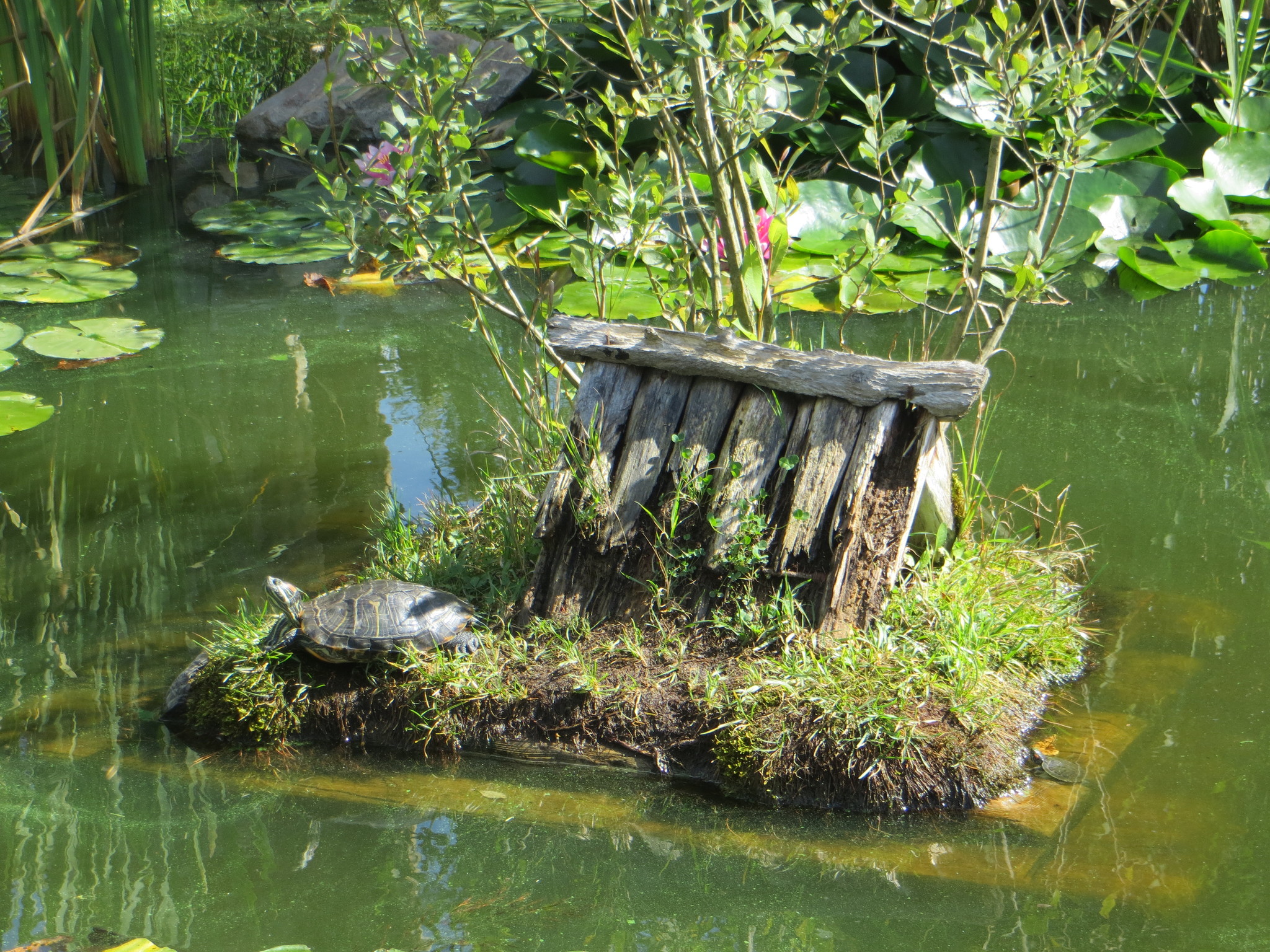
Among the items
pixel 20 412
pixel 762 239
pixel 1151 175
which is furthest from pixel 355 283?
pixel 1151 175

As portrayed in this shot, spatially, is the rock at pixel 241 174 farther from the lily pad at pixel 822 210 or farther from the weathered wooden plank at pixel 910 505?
the weathered wooden plank at pixel 910 505

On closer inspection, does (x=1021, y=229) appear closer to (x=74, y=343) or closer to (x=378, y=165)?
(x=378, y=165)

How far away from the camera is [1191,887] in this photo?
2186 millimetres

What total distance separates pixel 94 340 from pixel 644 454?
350 centimetres

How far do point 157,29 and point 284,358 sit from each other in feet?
19.8

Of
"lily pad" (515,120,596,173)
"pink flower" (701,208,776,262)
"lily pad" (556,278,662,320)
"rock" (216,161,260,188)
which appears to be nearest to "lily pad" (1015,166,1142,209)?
"lily pad" (556,278,662,320)

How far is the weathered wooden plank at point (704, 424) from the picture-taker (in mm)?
2916

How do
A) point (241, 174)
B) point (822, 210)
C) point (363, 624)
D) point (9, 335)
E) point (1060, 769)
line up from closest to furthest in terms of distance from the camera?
point (1060, 769)
point (363, 624)
point (9, 335)
point (822, 210)
point (241, 174)

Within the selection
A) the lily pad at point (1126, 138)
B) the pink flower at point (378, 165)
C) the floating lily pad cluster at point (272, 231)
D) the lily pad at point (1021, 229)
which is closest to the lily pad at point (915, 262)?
the lily pad at point (1021, 229)

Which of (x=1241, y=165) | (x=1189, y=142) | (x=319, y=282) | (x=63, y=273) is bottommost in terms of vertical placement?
(x=63, y=273)

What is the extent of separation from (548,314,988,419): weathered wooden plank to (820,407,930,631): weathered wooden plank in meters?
0.14

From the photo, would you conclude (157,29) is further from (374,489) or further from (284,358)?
(374,489)

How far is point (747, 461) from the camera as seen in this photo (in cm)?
288

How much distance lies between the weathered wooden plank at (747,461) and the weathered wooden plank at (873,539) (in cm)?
25
